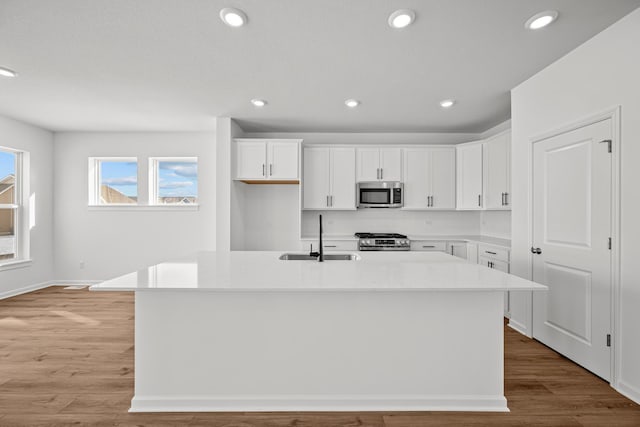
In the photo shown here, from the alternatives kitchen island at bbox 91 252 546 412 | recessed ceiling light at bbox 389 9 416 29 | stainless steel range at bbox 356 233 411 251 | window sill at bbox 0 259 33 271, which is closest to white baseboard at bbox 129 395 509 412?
kitchen island at bbox 91 252 546 412

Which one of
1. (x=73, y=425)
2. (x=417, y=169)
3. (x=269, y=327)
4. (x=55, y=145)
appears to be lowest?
(x=73, y=425)

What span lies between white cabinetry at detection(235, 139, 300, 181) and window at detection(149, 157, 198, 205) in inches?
49.3

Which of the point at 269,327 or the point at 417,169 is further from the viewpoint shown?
the point at 417,169

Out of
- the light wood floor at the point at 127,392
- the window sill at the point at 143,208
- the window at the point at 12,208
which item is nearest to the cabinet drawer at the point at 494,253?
the light wood floor at the point at 127,392

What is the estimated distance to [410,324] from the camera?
2.00 metres

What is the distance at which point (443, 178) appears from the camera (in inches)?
194

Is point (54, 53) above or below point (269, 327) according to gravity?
above

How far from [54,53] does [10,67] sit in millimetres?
666

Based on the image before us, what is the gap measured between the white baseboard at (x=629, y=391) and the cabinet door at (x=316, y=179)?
3.57 m

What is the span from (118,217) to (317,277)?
4725mm

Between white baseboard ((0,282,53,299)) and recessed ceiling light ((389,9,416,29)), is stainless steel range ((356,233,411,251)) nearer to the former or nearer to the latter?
recessed ceiling light ((389,9,416,29))

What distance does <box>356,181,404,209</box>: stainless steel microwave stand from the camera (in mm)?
4883

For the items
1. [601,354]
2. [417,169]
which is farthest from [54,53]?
[601,354]

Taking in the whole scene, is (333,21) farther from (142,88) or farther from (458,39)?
(142,88)
